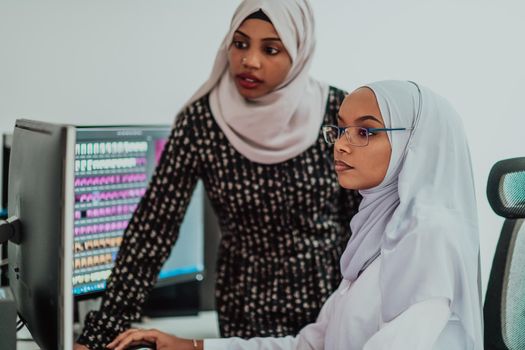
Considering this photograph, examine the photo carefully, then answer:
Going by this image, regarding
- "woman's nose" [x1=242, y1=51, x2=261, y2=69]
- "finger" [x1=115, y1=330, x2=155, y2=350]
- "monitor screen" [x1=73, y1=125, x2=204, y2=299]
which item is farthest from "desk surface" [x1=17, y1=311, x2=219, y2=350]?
"woman's nose" [x1=242, y1=51, x2=261, y2=69]

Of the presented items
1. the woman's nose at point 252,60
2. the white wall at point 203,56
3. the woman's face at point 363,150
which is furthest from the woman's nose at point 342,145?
the white wall at point 203,56

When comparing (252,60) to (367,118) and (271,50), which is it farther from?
(367,118)

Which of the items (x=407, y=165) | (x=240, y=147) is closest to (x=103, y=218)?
(x=240, y=147)

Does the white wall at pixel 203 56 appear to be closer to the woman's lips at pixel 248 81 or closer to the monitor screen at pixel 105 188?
the monitor screen at pixel 105 188

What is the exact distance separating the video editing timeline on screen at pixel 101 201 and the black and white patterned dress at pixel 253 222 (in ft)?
0.49

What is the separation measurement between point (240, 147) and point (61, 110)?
32.3 inches

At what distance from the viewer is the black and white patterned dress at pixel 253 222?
5.66ft

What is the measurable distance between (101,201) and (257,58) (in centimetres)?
53

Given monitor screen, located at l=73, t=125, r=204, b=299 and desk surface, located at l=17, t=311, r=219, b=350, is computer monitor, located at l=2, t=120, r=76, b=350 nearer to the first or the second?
monitor screen, located at l=73, t=125, r=204, b=299

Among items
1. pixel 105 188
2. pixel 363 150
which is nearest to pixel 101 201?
pixel 105 188

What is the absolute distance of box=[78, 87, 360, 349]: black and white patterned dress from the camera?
5.66 ft

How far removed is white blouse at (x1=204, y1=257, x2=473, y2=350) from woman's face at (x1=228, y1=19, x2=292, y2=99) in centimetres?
51

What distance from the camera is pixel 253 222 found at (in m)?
1.77

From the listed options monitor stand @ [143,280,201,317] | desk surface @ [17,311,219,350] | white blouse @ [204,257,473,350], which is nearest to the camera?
white blouse @ [204,257,473,350]
